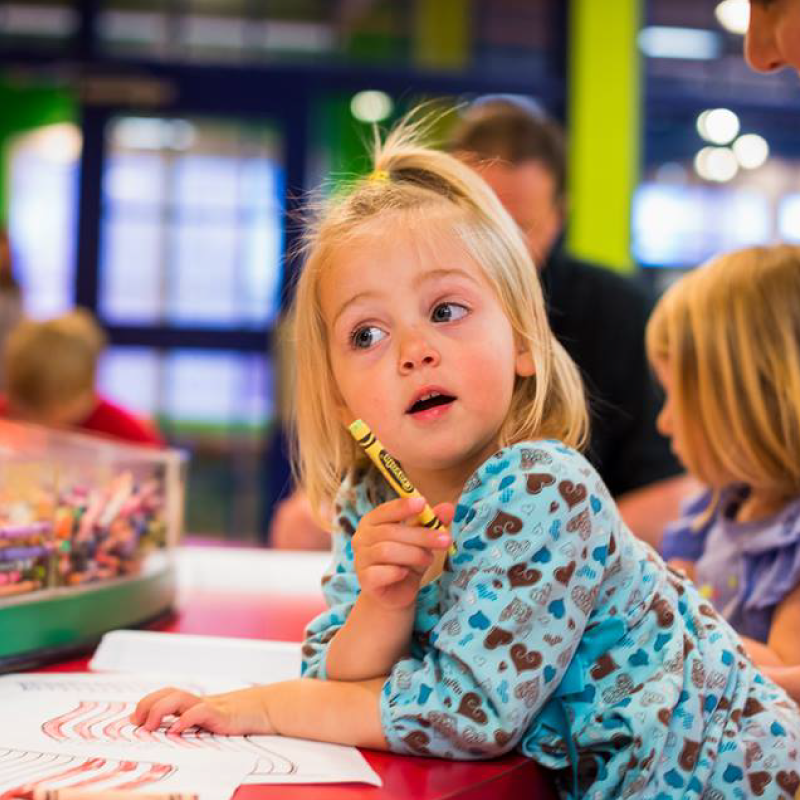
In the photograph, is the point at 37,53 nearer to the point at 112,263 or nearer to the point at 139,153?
the point at 139,153

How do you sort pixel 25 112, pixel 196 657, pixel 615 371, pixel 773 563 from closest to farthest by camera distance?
pixel 196 657 < pixel 773 563 < pixel 615 371 < pixel 25 112

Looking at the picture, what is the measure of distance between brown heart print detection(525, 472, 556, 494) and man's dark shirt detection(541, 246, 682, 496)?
1644mm

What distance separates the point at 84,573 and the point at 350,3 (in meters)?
4.63

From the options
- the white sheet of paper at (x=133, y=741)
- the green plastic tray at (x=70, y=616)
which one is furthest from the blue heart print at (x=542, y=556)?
the green plastic tray at (x=70, y=616)

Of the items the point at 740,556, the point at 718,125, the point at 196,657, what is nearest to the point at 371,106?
the point at 718,125

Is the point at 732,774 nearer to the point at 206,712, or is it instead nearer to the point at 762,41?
the point at 206,712

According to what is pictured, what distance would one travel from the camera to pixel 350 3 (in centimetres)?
552

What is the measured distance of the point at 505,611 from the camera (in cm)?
93

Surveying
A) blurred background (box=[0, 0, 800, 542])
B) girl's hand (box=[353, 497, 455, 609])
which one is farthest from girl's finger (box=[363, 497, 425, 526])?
blurred background (box=[0, 0, 800, 542])

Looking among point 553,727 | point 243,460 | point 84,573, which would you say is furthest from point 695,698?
point 243,460

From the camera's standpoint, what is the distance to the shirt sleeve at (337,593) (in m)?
1.06

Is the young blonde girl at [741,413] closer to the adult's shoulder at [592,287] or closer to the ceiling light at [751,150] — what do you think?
the adult's shoulder at [592,287]

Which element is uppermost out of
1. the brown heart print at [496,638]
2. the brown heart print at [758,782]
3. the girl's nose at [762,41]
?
the girl's nose at [762,41]

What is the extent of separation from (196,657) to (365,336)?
1.39 ft
